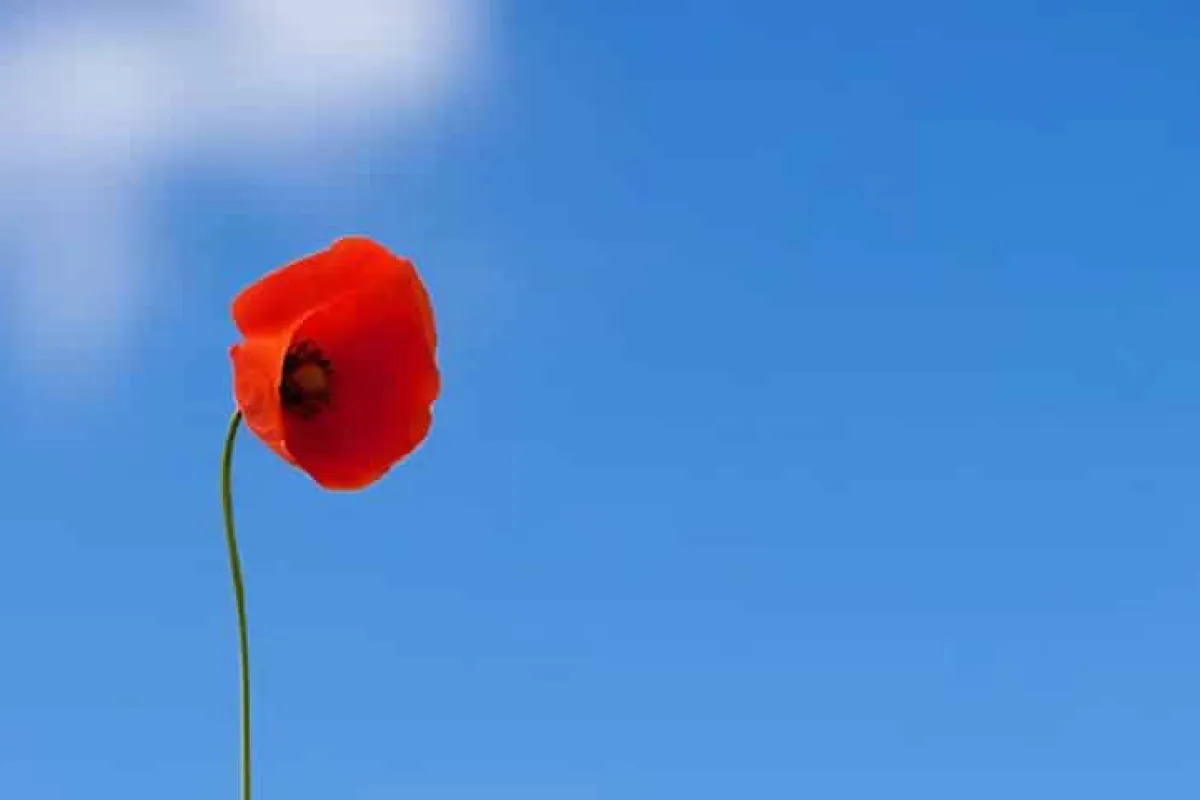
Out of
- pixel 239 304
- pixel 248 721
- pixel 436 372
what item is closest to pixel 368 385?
pixel 436 372

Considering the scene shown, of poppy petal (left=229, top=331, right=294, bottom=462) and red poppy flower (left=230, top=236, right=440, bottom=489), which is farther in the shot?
red poppy flower (left=230, top=236, right=440, bottom=489)

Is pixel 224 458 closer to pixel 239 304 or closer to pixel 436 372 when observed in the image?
pixel 239 304

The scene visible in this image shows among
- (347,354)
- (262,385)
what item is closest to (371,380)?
(347,354)

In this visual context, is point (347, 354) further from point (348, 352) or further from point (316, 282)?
point (316, 282)

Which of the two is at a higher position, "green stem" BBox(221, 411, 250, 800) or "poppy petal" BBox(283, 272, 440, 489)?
"poppy petal" BBox(283, 272, 440, 489)

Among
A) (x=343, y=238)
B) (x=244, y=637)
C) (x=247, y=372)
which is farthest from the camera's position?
(x=343, y=238)

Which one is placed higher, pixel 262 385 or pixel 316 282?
pixel 316 282

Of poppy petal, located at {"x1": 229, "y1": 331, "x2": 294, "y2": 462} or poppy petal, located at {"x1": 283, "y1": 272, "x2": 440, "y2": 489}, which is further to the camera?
poppy petal, located at {"x1": 283, "y1": 272, "x2": 440, "y2": 489}

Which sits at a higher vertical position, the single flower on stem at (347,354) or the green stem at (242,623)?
the single flower on stem at (347,354)
